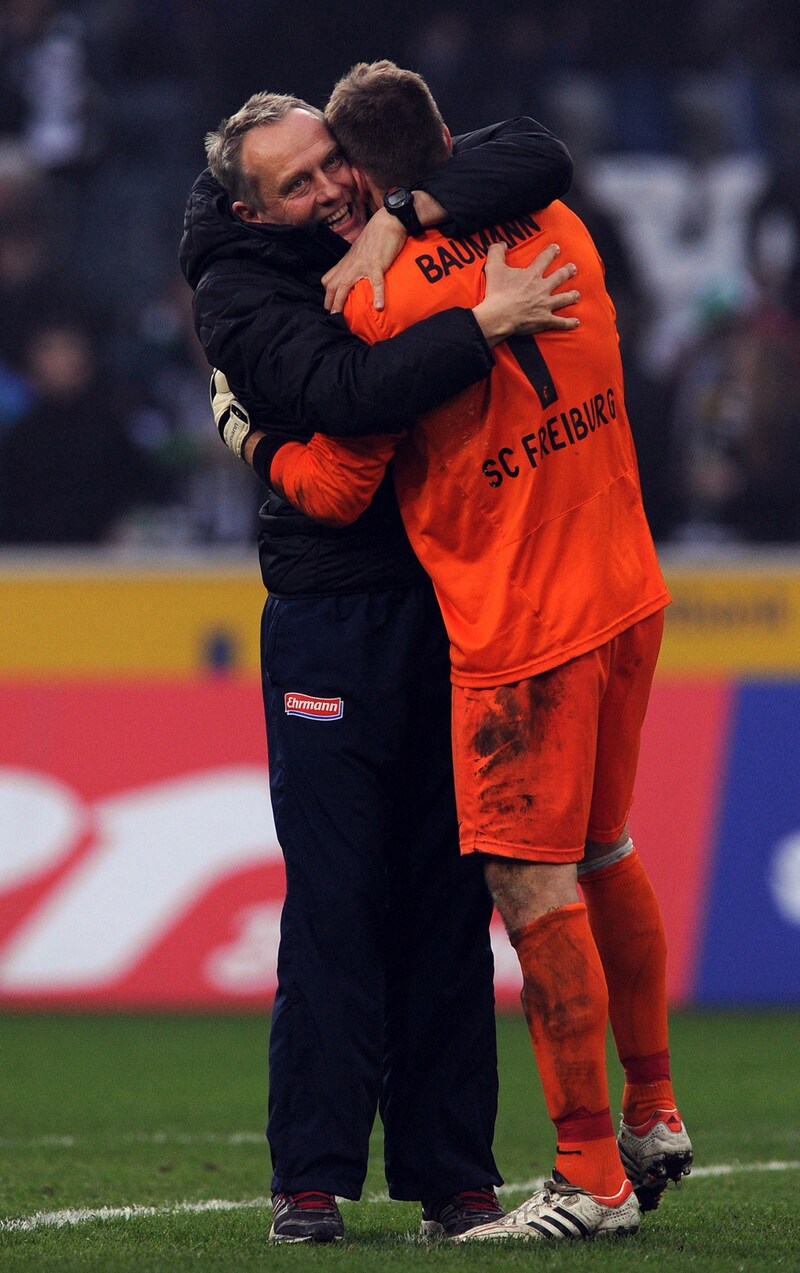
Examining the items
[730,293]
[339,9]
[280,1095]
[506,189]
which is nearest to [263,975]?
[280,1095]

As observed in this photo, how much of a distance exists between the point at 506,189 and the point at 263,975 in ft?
13.2

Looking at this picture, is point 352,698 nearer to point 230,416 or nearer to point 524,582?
point 524,582

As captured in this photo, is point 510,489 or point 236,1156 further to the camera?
point 236,1156

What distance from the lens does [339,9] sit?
1114 centimetres

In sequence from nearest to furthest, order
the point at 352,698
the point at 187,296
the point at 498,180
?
the point at 498,180
the point at 352,698
the point at 187,296

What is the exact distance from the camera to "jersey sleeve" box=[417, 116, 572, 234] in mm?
3232

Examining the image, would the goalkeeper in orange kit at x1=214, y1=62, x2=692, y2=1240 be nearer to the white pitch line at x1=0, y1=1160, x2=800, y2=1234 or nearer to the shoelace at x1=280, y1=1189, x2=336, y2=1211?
the shoelace at x1=280, y1=1189, x2=336, y2=1211

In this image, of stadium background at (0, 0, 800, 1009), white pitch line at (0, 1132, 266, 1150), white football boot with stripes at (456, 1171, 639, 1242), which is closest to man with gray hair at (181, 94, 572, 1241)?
white football boot with stripes at (456, 1171, 639, 1242)

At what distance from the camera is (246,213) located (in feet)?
10.9

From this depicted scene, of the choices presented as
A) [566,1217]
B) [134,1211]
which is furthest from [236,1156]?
[566,1217]

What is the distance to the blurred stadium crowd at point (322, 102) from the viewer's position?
33.2 feet

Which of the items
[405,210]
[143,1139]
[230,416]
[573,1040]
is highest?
[405,210]

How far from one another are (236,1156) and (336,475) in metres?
2.03

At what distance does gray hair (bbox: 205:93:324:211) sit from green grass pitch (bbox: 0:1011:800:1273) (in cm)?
181
